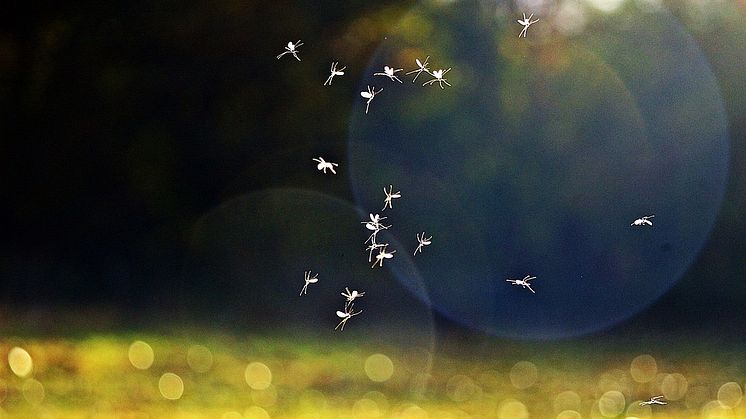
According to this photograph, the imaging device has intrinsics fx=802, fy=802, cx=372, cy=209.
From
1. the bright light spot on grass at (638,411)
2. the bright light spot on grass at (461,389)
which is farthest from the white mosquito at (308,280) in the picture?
the bright light spot on grass at (638,411)

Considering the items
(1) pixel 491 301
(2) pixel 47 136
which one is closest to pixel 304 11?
(2) pixel 47 136

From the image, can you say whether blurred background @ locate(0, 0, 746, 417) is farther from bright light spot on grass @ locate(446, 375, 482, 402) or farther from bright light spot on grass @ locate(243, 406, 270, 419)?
bright light spot on grass @ locate(243, 406, 270, 419)

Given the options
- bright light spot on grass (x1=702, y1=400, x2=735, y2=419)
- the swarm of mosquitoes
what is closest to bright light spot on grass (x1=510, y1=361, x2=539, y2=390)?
the swarm of mosquitoes

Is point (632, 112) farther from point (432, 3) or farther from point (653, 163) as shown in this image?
point (432, 3)

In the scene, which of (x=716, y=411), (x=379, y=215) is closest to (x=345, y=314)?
(x=379, y=215)

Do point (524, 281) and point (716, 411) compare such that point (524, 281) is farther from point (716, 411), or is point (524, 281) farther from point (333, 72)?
point (333, 72)

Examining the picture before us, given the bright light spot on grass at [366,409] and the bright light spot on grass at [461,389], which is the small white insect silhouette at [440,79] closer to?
the bright light spot on grass at [461,389]
